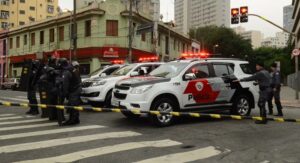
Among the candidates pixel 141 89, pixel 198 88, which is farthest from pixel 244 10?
pixel 141 89

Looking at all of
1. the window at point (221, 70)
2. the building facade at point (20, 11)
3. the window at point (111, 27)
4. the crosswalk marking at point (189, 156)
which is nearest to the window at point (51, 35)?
the window at point (111, 27)

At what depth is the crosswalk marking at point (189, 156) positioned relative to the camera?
7.05 meters

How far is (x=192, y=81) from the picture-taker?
36.0 ft

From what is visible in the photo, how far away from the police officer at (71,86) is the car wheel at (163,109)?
2.06 meters

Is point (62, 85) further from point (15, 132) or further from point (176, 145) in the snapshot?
point (176, 145)

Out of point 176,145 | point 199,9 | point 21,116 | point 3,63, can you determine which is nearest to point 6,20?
point 3,63

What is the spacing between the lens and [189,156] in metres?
Result: 7.37

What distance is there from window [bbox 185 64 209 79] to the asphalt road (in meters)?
1.25

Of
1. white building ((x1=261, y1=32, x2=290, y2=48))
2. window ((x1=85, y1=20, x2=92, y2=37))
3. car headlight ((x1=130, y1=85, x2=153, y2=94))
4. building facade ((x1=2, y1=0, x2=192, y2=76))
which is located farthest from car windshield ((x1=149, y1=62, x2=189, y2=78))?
white building ((x1=261, y1=32, x2=290, y2=48))

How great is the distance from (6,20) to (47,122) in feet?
273

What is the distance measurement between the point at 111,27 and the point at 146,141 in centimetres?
3162

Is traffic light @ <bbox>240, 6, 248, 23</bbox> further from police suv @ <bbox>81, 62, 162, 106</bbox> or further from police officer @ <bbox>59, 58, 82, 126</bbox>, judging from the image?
police officer @ <bbox>59, 58, 82, 126</bbox>

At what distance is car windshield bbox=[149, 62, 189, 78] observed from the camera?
11062 millimetres

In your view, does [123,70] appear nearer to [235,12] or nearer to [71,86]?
[71,86]
